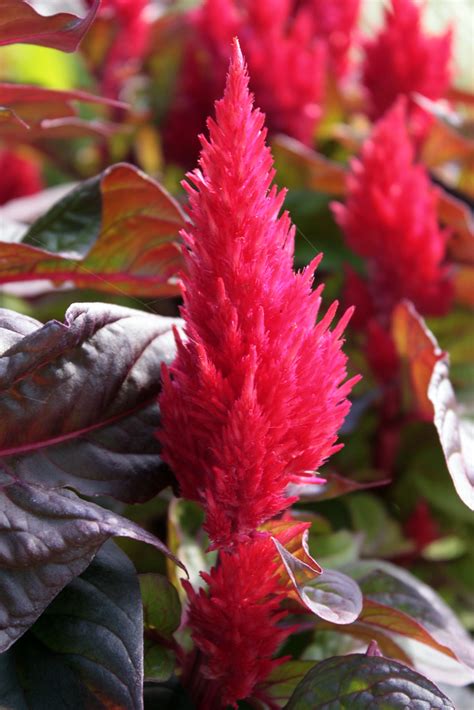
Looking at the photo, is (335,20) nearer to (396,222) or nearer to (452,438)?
(396,222)

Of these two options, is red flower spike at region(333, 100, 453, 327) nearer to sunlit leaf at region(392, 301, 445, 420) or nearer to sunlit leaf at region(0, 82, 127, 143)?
sunlit leaf at region(392, 301, 445, 420)

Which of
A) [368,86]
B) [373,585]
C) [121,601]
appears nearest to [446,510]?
[373,585]

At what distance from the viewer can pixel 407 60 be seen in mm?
1292

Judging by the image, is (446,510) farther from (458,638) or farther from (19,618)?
(19,618)

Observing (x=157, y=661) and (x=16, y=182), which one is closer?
(x=157, y=661)

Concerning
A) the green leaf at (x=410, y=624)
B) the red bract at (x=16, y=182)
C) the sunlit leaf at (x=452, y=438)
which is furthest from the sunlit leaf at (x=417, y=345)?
→ the red bract at (x=16, y=182)

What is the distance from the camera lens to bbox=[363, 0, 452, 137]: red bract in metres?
1.28

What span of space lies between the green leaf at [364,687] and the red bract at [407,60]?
37.1 inches

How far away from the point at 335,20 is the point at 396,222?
0.64m

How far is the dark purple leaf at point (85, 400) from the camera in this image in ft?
1.84

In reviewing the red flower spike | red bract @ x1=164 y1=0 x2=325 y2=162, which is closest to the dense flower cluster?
the red flower spike

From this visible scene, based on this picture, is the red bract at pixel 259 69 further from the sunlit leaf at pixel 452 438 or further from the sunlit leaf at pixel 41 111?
the sunlit leaf at pixel 452 438

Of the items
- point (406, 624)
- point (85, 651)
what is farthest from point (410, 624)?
point (85, 651)

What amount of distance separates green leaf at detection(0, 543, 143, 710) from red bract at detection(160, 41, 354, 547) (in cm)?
8
